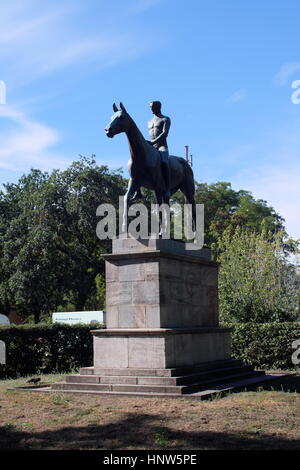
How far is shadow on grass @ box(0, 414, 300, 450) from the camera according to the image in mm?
8016

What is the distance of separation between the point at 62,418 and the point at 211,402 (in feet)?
9.53

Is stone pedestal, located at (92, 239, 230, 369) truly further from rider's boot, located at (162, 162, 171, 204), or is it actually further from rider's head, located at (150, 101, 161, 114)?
rider's head, located at (150, 101, 161, 114)

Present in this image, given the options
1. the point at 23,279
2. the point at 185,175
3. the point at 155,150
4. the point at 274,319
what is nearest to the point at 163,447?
the point at 155,150

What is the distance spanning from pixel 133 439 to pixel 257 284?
18.3 metres

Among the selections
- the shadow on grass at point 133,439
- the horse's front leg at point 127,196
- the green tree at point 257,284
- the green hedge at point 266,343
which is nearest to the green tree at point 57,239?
the green tree at point 257,284

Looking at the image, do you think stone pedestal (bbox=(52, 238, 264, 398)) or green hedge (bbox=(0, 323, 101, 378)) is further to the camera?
green hedge (bbox=(0, 323, 101, 378))

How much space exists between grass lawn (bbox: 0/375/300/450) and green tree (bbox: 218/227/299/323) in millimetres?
10009

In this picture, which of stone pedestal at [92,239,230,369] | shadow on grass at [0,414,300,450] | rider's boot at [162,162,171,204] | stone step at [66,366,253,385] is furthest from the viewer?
rider's boot at [162,162,171,204]

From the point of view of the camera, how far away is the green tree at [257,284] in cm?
2309

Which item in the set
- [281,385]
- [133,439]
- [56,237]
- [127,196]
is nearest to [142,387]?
[281,385]

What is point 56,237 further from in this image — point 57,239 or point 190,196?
point 190,196

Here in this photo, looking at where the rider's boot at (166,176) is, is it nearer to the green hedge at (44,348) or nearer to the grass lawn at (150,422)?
the grass lawn at (150,422)

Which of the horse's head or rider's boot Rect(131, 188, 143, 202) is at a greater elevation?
the horse's head

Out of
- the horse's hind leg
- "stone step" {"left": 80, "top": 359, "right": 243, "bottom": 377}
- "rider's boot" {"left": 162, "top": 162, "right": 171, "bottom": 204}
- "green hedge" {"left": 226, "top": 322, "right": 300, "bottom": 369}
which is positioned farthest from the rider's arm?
"green hedge" {"left": 226, "top": 322, "right": 300, "bottom": 369}
